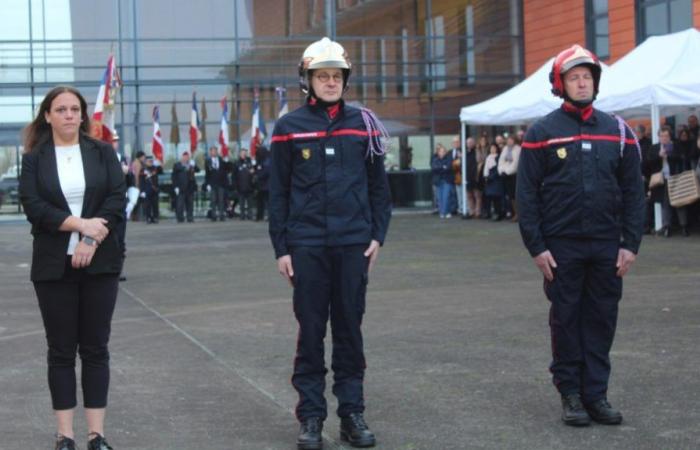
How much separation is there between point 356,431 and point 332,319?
55 centimetres

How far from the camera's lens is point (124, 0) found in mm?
34906

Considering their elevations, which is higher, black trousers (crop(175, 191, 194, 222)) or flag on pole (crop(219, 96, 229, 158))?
flag on pole (crop(219, 96, 229, 158))

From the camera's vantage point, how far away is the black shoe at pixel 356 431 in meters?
6.17

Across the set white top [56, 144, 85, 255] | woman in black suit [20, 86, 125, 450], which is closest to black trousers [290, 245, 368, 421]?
woman in black suit [20, 86, 125, 450]

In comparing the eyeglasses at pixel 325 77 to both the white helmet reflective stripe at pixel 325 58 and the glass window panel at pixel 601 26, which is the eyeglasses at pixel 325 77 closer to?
the white helmet reflective stripe at pixel 325 58

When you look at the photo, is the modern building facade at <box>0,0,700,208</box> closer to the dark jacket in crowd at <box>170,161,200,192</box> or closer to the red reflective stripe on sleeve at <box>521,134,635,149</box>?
the dark jacket in crowd at <box>170,161,200,192</box>

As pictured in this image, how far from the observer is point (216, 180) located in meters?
32.8

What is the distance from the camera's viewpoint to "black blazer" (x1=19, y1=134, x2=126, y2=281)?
19.6ft

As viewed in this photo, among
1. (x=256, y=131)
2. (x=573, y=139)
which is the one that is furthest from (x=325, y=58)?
(x=256, y=131)

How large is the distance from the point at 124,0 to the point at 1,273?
61.4ft

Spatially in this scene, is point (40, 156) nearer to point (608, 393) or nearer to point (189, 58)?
point (608, 393)

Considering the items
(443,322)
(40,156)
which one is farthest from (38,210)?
(443,322)

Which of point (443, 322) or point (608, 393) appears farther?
point (443, 322)

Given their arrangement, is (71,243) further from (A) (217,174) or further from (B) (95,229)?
(A) (217,174)
